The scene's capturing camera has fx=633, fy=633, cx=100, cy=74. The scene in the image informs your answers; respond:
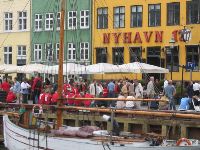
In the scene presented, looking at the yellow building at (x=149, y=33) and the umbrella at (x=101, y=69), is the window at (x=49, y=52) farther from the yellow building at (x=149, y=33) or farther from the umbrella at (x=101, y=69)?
the umbrella at (x=101, y=69)

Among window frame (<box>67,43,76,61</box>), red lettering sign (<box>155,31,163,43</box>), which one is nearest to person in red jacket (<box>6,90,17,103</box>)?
red lettering sign (<box>155,31,163,43</box>)

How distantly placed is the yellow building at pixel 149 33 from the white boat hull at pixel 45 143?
23.6m

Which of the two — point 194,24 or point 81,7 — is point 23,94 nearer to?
point 194,24

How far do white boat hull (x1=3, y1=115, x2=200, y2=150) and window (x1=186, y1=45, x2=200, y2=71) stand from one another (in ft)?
Result: 82.6

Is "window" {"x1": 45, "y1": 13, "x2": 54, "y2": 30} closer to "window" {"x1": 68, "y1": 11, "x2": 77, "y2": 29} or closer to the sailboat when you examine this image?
"window" {"x1": 68, "y1": 11, "x2": 77, "y2": 29}

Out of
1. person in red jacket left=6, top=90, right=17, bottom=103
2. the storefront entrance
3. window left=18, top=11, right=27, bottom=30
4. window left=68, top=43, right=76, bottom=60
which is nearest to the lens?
person in red jacket left=6, top=90, right=17, bottom=103

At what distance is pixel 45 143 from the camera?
80.0 feet

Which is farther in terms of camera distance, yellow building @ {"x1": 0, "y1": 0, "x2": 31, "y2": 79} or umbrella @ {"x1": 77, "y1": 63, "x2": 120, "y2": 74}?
yellow building @ {"x1": 0, "y1": 0, "x2": 31, "y2": 79}

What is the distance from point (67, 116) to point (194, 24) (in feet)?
72.5

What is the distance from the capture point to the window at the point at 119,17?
57562 mm

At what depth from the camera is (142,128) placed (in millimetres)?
29156

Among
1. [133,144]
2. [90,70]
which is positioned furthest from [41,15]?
[133,144]

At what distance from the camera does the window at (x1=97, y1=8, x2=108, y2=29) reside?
58.7 meters

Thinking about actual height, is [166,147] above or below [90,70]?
below
